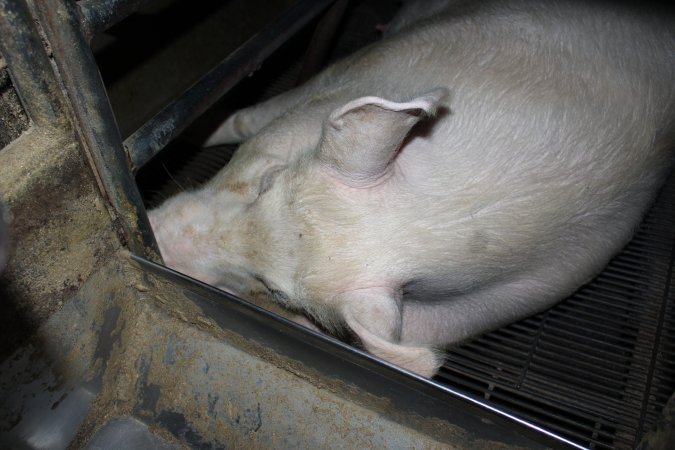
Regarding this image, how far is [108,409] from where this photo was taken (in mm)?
2146

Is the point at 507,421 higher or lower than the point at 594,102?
lower

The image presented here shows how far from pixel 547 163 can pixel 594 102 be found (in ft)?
1.08

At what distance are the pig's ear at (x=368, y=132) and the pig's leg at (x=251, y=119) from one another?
1102 mm

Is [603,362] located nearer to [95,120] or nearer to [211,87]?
[211,87]

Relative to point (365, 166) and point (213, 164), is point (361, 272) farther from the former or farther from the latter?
point (213, 164)

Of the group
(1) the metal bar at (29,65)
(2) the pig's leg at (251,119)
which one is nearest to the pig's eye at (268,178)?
(2) the pig's leg at (251,119)

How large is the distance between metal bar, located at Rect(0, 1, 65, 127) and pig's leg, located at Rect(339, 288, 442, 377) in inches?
41.7

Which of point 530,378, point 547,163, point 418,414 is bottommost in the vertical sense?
point 530,378

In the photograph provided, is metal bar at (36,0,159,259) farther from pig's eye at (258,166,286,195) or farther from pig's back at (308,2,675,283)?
pig's back at (308,2,675,283)

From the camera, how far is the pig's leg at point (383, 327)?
1803 mm

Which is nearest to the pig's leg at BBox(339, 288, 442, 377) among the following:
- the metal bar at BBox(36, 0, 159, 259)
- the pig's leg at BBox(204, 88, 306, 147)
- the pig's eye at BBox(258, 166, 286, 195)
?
the pig's eye at BBox(258, 166, 286, 195)

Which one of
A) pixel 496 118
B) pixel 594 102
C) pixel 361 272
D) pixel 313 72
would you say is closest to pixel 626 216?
pixel 594 102

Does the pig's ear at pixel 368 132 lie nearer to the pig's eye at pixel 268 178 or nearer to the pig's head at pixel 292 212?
the pig's head at pixel 292 212

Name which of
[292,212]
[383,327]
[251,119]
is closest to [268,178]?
[292,212]
